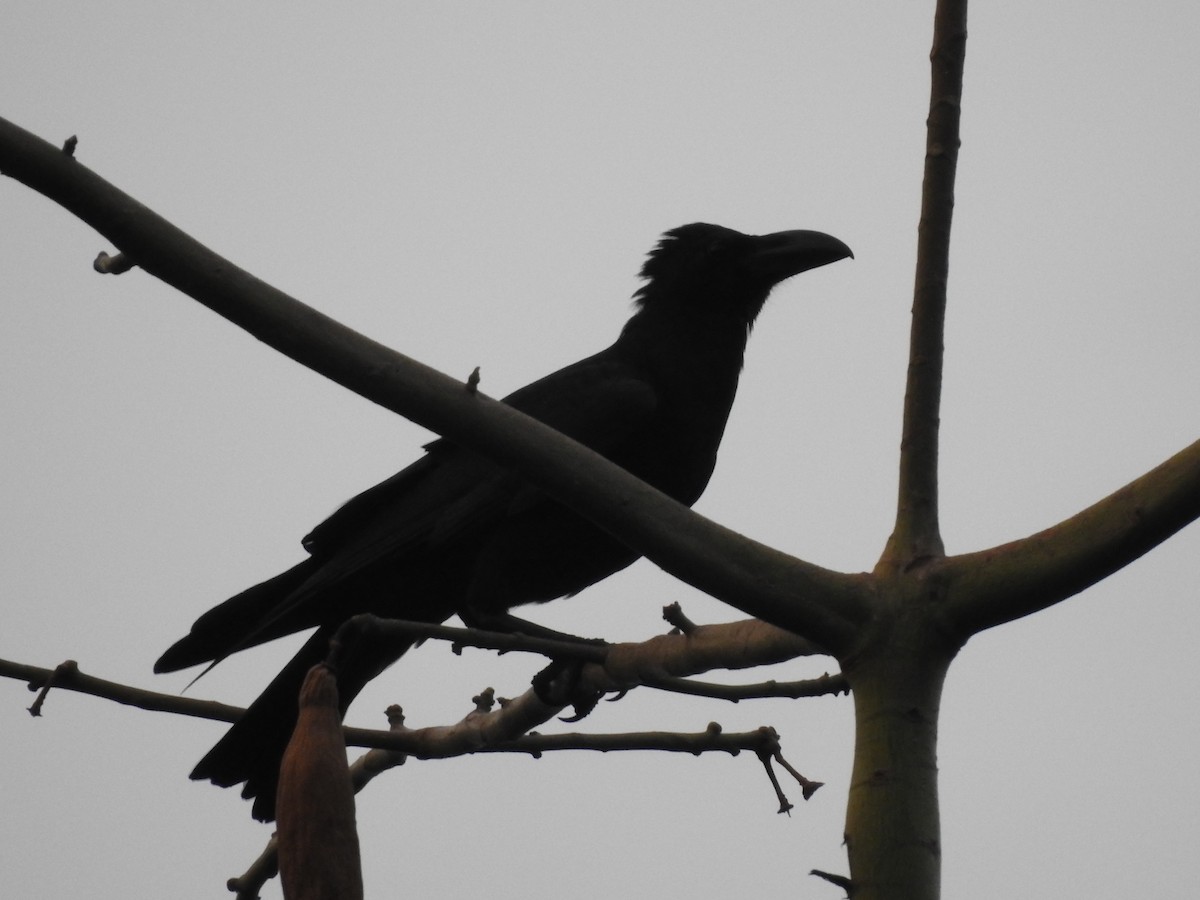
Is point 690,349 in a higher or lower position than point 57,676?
higher

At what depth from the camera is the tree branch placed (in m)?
2.13

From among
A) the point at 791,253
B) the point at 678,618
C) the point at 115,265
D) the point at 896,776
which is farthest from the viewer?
the point at 791,253

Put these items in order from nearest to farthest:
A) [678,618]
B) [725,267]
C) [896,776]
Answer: [896,776] < [678,618] < [725,267]

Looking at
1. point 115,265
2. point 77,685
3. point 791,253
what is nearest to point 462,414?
point 115,265

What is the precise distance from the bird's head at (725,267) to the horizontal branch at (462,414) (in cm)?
385

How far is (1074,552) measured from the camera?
1.86 m

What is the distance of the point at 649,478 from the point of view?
5.18 m

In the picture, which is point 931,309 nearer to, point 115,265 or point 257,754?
point 115,265

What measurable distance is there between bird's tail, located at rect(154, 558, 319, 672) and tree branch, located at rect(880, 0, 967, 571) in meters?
2.61

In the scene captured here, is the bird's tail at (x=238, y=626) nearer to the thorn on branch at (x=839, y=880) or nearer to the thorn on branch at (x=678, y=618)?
the thorn on branch at (x=678, y=618)

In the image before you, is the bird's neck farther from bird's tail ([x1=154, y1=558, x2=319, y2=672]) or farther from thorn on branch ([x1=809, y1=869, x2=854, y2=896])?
thorn on branch ([x1=809, y1=869, x2=854, y2=896])

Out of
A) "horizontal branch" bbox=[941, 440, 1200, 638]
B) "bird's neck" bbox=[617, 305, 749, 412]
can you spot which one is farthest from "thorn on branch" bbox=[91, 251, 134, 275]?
"bird's neck" bbox=[617, 305, 749, 412]

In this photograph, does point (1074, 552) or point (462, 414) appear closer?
point (1074, 552)

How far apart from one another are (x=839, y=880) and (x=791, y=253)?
13.5 ft
